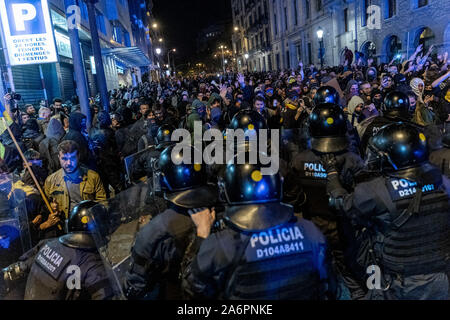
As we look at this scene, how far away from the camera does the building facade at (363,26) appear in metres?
20.0

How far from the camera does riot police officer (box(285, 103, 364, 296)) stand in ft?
10.9

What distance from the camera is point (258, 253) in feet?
5.83

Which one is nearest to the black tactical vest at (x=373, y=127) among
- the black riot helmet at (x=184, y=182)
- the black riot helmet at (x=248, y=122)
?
the black riot helmet at (x=248, y=122)

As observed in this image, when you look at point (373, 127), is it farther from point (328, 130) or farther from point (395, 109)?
point (328, 130)

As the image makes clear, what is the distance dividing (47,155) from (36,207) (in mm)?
2029

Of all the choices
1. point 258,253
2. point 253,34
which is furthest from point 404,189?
point 253,34

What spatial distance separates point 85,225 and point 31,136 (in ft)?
15.7

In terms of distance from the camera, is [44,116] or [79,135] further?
[44,116]

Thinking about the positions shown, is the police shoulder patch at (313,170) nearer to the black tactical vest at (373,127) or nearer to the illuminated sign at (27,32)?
the black tactical vest at (373,127)

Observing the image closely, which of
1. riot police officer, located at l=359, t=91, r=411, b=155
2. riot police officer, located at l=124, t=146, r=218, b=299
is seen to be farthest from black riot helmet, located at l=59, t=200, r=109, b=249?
riot police officer, located at l=359, t=91, r=411, b=155

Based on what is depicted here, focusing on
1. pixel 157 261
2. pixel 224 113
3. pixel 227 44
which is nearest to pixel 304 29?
pixel 224 113

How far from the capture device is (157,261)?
2314 mm

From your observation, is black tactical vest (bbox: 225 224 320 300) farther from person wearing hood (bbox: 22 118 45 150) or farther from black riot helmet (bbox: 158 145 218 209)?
person wearing hood (bbox: 22 118 45 150)

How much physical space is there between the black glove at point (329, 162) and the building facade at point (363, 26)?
16.8m
